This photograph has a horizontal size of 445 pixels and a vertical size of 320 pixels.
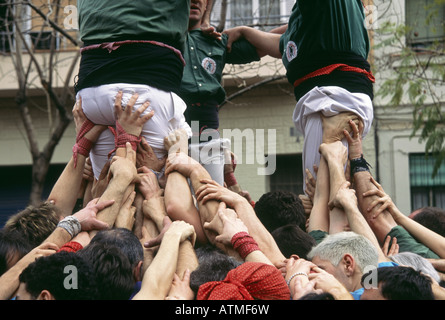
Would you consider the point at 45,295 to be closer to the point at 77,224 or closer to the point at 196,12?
the point at 77,224

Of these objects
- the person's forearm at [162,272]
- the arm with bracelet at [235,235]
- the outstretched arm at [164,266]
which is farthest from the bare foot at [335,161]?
the person's forearm at [162,272]

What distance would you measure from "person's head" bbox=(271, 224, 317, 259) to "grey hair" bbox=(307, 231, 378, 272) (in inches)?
5.5

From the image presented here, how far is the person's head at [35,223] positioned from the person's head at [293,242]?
1.20 metres

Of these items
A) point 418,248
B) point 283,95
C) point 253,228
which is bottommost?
point 283,95

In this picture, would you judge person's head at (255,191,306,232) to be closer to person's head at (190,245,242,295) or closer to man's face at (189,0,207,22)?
person's head at (190,245,242,295)

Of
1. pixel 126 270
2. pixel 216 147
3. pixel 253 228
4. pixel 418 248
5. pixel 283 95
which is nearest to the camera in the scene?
pixel 126 270

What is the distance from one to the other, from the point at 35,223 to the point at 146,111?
2.76 feet

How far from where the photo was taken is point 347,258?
3.02 meters

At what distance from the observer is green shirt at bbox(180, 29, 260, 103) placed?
448cm

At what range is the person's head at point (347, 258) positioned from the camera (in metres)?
3.00

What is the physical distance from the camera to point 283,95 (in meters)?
10.9
